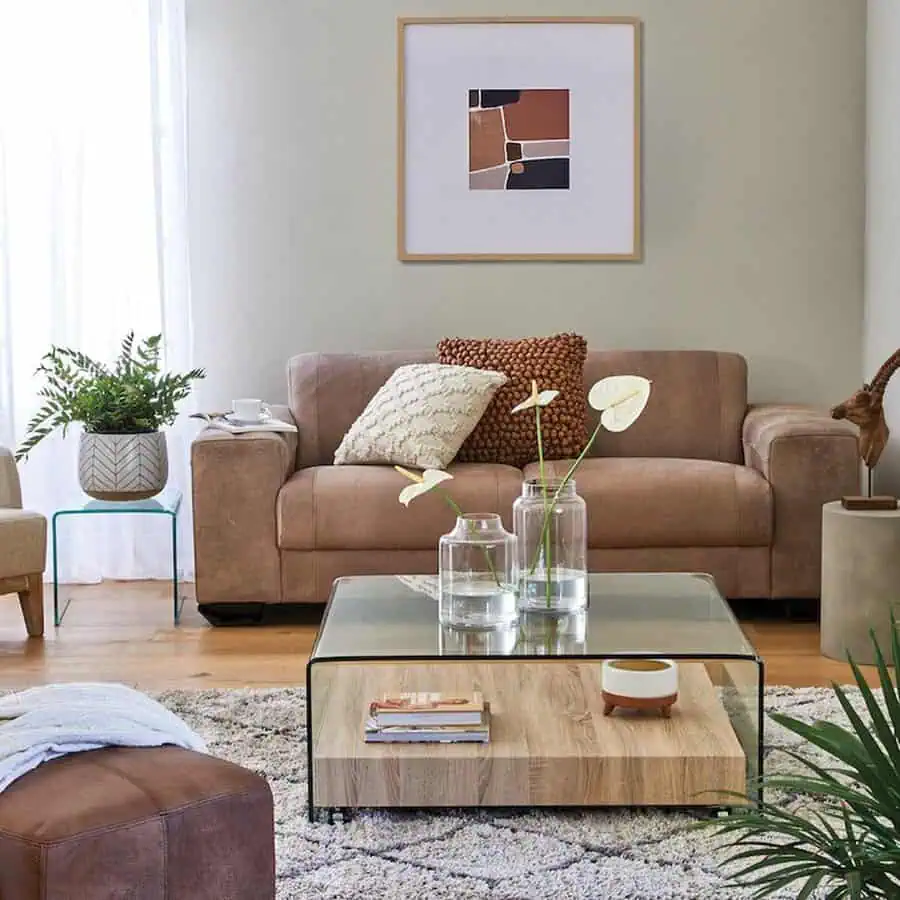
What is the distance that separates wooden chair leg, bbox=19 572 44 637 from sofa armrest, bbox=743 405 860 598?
2.21 m

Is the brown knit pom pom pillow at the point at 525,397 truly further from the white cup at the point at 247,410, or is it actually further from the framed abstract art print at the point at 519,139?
the white cup at the point at 247,410

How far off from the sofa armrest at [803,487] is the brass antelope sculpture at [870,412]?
0.15 metres

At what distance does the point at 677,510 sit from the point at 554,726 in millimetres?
1545

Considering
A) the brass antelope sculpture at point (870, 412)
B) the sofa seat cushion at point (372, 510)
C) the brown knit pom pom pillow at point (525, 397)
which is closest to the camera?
the brass antelope sculpture at point (870, 412)

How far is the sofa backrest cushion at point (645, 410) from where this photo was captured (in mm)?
4863

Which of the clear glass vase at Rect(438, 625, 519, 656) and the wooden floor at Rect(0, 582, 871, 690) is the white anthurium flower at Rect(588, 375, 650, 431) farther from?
the wooden floor at Rect(0, 582, 871, 690)

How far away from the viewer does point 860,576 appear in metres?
3.80

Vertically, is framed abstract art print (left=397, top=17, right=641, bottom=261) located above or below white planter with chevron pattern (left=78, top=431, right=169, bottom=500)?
above

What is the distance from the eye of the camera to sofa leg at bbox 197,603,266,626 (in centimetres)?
436

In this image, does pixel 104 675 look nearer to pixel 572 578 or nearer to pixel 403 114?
pixel 572 578

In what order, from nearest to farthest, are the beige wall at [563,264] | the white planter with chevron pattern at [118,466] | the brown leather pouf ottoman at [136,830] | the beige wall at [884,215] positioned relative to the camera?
the brown leather pouf ottoman at [136,830]
the white planter with chevron pattern at [118,466]
the beige wall at [884,215]
the beige wall at [563,264]

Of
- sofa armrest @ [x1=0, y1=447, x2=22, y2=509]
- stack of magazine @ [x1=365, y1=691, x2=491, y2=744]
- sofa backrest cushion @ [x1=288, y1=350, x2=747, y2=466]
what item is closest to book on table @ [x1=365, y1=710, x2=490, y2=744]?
stack of magazine @ [x1=365, y1=691, x2=491, y2=744]

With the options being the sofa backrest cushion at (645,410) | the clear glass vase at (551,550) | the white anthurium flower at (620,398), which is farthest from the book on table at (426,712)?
the sofa backrest cushion at (645,410)

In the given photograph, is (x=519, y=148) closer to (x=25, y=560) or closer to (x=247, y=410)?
(x=247, y=410)
